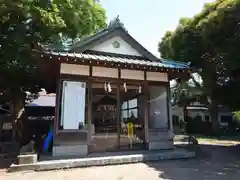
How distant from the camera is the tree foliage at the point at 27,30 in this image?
8.70 meters

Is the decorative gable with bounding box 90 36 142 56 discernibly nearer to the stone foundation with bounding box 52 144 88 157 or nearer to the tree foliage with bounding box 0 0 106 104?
the tree foliage with bounding box 0 0 106 104

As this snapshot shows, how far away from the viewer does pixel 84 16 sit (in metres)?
11.2

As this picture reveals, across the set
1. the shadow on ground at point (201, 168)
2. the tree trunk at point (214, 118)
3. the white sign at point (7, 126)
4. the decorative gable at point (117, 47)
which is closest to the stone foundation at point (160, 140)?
the shadow on ground at point (201, 168)

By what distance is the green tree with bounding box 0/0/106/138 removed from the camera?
8719mm

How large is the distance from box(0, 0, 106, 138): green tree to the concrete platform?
15.5 ft

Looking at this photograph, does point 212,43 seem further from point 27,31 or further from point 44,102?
point 44,102

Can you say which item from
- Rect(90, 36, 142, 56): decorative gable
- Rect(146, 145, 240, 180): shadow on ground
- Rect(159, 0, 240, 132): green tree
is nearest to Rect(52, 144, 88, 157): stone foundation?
Rect(146, 145, 240, 180): shadow on ground

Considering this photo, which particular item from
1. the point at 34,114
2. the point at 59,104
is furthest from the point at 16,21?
the point at 34,114

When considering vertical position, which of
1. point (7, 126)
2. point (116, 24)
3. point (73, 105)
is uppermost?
point (116, 24)

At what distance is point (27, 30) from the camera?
955 cm

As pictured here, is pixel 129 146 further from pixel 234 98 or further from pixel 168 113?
pixel 234 98

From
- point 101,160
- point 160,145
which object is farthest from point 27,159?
point 160,145

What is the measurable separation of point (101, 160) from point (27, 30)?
6.72m

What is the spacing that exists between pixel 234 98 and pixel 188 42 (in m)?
3.86
